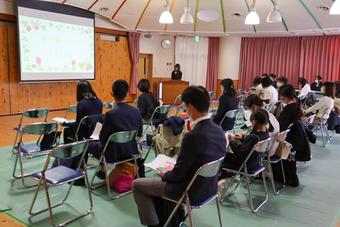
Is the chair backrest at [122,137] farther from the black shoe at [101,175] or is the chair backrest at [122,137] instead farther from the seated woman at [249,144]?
the seated woman at [249,144]

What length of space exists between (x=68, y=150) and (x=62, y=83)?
6.99 meters

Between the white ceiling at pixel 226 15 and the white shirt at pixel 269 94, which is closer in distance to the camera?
the white shirt at pixel 269 94

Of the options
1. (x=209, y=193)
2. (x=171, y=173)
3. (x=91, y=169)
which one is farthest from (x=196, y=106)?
(x=91, y=169)

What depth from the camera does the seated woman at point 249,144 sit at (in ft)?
Answer: 10.0

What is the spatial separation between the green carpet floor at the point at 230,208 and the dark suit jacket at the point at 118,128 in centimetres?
48

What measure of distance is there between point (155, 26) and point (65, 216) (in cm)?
845

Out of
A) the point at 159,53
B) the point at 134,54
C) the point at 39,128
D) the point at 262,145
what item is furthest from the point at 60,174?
the point at 159,53

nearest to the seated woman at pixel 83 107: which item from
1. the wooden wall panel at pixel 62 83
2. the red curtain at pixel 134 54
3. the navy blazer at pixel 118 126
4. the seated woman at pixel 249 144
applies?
the navy blazer at pixel 118 126

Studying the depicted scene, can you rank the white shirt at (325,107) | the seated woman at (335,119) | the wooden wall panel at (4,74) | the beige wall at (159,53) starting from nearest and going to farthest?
the white shirt at (325,107)
the seated woman at (335,119)
the wooden wall panel at (4,74)
the beige wall at (159,53)

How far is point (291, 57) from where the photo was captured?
1185cm

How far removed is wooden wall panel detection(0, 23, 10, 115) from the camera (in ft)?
24.9

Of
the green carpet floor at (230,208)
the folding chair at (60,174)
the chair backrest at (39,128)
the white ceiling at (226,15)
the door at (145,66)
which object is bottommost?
the green carpet floor at (230,208)

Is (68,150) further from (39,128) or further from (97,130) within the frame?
(97,130)

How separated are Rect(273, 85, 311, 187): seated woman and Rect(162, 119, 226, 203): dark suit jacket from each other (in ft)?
6.55
